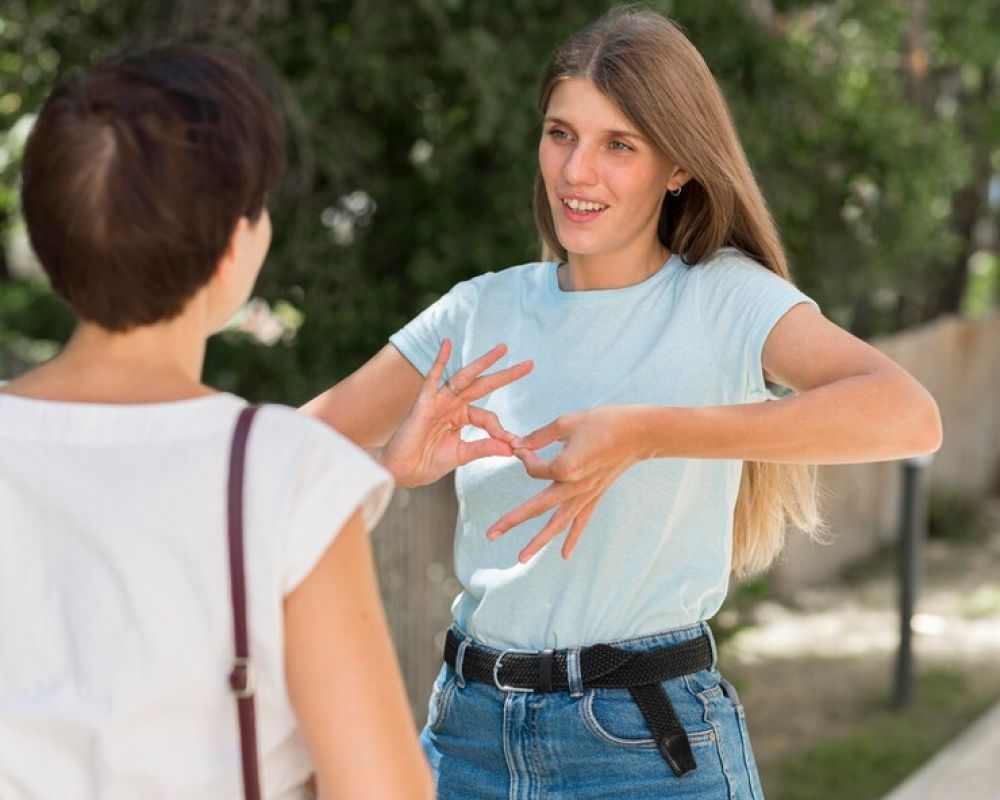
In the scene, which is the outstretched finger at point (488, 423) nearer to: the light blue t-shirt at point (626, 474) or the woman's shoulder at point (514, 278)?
the light blue t-shirt at point (626, 474)

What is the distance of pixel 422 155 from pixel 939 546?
544 centimetres

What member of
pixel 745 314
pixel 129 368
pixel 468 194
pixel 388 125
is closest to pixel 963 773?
pixel 468 194

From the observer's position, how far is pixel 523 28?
19.8ft

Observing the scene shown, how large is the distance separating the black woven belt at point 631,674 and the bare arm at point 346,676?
807 mm

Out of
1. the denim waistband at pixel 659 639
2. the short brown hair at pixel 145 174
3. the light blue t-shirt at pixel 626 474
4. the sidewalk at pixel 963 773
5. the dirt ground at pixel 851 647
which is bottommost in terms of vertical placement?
the dirt ground at pixel 851 647

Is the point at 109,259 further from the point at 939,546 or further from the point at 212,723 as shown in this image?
the point at 939,546

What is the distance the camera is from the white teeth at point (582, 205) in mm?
2588

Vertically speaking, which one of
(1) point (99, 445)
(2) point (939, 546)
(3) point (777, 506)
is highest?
(1) point (99, 445)

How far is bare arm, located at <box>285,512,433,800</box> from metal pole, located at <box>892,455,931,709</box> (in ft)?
19.6

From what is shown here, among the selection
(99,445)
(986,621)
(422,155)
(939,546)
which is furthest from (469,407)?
(939,546)

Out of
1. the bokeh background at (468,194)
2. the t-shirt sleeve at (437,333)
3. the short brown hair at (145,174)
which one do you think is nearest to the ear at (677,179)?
the t-shirt sleeve at (437,333)

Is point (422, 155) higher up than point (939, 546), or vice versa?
point (422, 155)

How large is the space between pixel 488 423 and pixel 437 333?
15.0 inches

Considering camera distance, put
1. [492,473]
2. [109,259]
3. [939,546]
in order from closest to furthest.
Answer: [109,259] < [492,473] < [939,546]
